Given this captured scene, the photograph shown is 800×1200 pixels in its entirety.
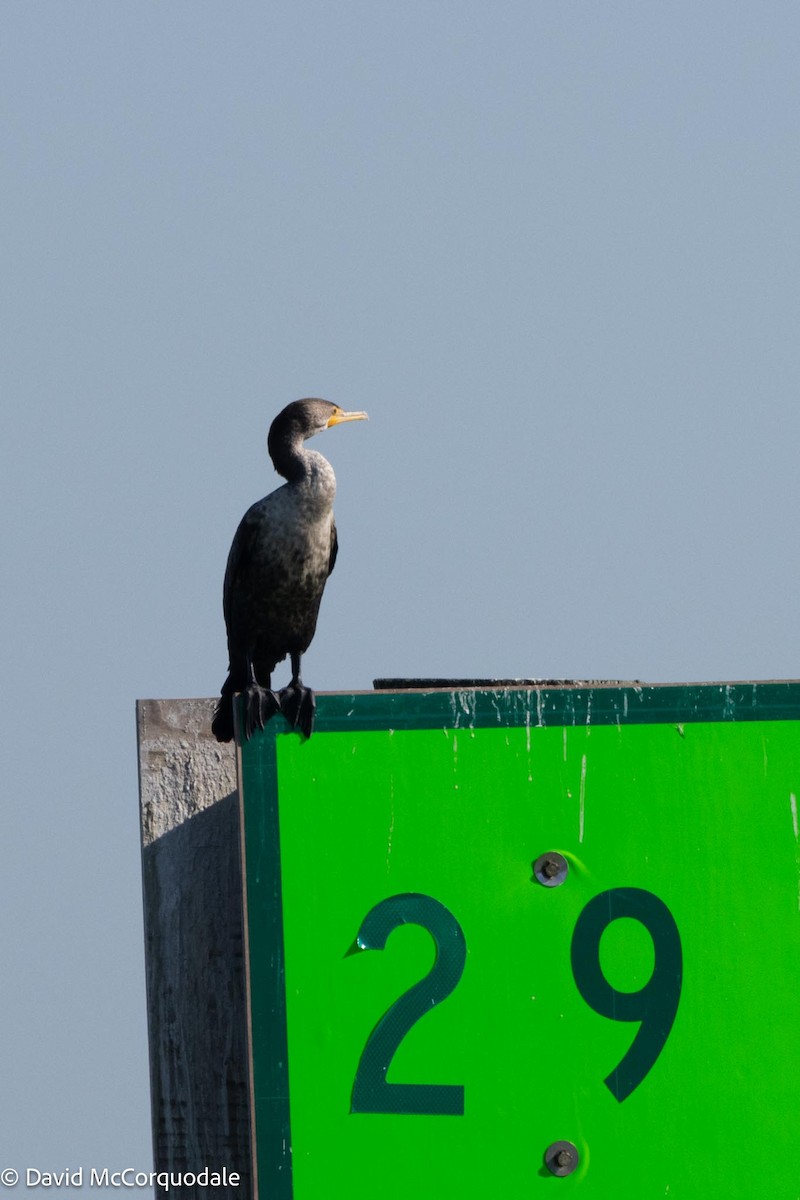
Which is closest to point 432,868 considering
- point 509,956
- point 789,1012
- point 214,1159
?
point 509,956

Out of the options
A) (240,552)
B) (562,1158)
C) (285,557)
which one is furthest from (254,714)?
(240,552)

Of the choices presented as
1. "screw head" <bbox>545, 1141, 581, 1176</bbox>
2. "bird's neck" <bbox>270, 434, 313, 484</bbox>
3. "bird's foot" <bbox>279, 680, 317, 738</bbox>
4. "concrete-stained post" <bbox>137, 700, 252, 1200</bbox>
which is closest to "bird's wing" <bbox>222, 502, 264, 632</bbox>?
→ "bird's neck" <bbox>270, 434, 313, 484</bbox>

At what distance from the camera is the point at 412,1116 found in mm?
2564

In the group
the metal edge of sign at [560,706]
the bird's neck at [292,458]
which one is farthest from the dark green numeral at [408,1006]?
the bird's neck at [292,458]

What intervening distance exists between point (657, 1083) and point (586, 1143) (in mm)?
156

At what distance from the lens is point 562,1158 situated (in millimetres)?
2598

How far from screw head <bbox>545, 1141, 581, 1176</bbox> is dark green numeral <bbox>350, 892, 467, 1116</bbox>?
166mm

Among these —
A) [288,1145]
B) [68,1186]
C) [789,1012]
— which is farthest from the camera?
[68,1186]

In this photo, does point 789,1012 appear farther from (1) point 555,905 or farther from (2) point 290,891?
(2) point 290,891

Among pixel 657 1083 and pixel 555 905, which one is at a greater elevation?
pixel 555 905

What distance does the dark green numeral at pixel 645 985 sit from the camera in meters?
2.64

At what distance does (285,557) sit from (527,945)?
9.37ft

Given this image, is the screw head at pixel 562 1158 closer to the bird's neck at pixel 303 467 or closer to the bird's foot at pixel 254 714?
the bird's foot at pixel 254 714

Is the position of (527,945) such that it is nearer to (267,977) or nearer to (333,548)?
(267,977)
